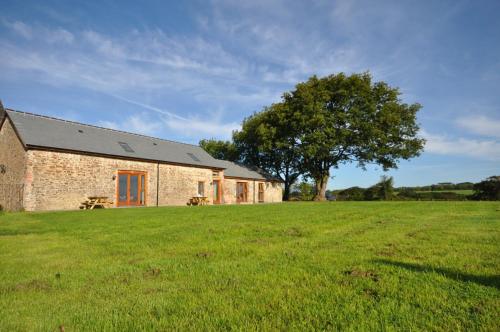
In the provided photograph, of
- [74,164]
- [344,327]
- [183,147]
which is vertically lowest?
[344,327]

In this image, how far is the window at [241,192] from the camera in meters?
33.2

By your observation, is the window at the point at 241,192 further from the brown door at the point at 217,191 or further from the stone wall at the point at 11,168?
the stone wall at the point at 11,168

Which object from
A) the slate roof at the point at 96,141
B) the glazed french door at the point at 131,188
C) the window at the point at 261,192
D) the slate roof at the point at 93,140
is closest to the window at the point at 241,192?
the window at the point at 261,192

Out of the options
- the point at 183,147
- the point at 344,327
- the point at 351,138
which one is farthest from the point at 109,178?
the point at 351,138

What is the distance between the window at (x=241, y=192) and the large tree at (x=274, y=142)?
17.1ft

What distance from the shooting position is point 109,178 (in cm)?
2086

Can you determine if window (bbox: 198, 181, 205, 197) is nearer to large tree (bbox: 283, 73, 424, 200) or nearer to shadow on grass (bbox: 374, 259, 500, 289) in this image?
large tree (bbox: 283, 73, 424, 200)

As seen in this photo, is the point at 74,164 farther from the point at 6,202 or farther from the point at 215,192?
the point at 215,192

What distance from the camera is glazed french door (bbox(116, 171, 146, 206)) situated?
21641 mm

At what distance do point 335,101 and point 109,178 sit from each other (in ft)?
80.5

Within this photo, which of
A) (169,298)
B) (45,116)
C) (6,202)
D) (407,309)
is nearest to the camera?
(407,309)

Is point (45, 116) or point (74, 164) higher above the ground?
point (45, 116)

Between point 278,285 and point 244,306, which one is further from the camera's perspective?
point 278,285

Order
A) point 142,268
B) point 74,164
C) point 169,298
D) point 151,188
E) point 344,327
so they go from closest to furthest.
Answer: point 344,327
point 169,298
point 142,268
point 74,164
point 151,188
